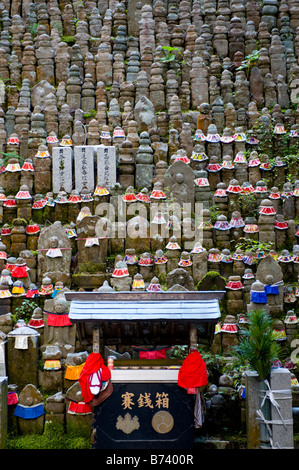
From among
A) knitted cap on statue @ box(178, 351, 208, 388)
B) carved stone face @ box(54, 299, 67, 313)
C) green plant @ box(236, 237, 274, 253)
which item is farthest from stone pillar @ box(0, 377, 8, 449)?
green plant @ box(236, 237, 274, 253)

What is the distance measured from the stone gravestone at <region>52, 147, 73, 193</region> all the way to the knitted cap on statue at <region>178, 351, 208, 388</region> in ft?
17.2

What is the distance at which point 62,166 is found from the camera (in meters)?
11.0

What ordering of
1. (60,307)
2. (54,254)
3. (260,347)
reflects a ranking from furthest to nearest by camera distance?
(54,254), (60,307), (260,347)

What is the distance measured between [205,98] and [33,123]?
3.96 meters

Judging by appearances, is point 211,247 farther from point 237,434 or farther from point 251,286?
point 237,434

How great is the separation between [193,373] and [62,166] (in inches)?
222

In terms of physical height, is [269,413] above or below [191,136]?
below

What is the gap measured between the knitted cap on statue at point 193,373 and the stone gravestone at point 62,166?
5.25 meters

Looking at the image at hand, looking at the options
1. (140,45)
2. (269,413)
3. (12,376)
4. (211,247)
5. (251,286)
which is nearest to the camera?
(269,413)

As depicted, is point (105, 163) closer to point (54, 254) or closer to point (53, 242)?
point (53, 242)

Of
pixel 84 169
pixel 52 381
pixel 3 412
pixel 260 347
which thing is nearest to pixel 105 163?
pixel 84 169

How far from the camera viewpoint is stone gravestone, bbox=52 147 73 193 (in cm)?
1096

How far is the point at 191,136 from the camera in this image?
11.8 meters

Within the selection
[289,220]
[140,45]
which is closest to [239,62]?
[140,45]
